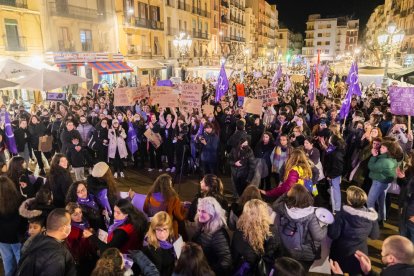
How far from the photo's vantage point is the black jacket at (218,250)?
11.4 ft

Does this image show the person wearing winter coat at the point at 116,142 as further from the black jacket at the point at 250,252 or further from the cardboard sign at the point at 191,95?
the black jacket at the point at 250,252

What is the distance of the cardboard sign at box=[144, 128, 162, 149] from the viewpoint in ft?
29.2

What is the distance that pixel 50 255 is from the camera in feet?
9.72

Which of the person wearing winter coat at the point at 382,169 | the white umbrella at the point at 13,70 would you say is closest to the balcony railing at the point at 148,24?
the white umbrella at the point at 13,70

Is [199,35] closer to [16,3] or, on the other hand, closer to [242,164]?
[16,3]

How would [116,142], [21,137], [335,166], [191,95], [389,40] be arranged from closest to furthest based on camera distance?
[335,166]
[116,142]
[21,137]
[191,95]
[389,40]

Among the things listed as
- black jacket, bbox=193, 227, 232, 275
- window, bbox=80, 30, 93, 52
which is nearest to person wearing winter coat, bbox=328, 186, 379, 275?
black jacket, bbox=193, 227, 232, 275

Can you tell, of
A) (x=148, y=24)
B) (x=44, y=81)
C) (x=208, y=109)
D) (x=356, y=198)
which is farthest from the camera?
(x=148, y=24)

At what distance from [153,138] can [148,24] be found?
26380 mm

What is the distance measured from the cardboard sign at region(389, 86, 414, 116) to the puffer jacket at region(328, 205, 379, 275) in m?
4.77

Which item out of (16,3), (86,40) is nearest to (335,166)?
(16,3)

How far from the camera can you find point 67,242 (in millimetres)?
3719

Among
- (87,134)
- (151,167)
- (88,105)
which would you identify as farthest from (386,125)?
(88,105)

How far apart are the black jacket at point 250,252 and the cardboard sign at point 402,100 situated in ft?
18.6
